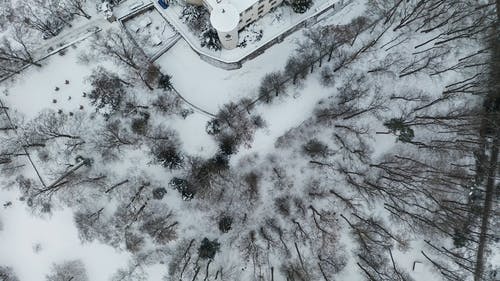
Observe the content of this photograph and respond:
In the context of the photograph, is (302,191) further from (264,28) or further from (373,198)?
(264,28)

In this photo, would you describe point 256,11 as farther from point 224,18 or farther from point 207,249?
point 207,249

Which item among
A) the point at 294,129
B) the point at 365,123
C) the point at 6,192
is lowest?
the point at 365,123

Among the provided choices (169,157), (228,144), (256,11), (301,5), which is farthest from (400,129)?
(169,157)

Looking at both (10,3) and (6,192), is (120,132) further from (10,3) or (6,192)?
(10,3)

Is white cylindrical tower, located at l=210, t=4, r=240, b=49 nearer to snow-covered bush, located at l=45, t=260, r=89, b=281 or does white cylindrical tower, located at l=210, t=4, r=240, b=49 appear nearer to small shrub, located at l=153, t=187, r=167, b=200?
small shrub, located at l=153, t=187, r=167, b=200

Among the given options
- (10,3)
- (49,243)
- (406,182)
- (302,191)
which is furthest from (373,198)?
(10,3)

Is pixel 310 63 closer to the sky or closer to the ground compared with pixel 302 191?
closer to the sky
